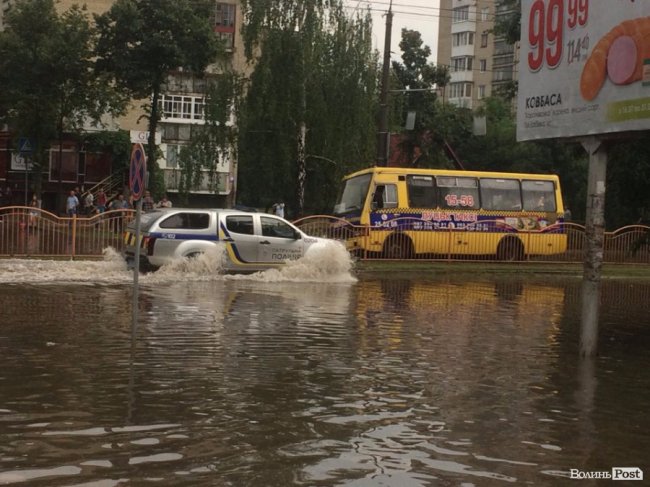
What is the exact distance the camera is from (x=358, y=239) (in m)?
27.7

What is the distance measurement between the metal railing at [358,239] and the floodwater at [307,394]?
7714 mm

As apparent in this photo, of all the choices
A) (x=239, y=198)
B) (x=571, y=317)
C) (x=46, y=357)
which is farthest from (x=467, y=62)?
(x=46, y=357)

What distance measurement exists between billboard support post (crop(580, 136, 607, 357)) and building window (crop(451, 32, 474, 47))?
267ft

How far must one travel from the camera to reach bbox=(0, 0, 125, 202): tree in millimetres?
39344

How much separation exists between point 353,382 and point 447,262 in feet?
66.1

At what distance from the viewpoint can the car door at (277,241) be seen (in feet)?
68.6

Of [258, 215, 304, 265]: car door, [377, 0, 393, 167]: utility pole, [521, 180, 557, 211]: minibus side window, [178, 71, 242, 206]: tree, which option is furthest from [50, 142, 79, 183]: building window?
[258, 215, 304, 265]: car door

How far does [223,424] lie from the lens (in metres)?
6.90

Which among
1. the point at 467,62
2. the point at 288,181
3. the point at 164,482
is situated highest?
the point at 467,62

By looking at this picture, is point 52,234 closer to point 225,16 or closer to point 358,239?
point 358,239

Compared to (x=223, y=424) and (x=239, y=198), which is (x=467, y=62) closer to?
(x=239, y=198)

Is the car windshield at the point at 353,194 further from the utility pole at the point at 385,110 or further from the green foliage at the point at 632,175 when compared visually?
the green foliage at the point at 632,175

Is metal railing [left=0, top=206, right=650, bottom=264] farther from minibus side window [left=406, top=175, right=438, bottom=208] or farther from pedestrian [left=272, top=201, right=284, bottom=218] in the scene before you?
pedestrian [left=272, top=201, right=284, bottom=218]

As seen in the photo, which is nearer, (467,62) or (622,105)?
(622,105)
